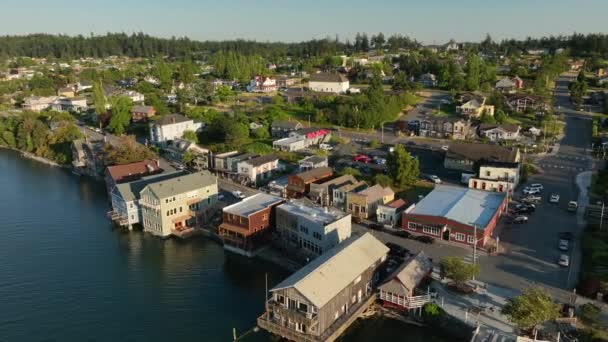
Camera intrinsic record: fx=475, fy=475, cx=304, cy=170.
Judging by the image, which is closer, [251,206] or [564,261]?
[564,261]

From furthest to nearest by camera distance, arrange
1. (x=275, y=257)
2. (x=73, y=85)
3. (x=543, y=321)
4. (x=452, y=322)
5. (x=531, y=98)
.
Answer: (x=73, y=85) < (x=531, y=98) < (x=275, y=257) < (x=452, y=322) < (x=543, y=321)

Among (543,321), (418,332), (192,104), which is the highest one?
(192,104)

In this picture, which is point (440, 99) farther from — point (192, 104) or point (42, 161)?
point (42, 161)

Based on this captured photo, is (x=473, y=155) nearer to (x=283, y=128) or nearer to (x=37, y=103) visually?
(x=283, y=128)

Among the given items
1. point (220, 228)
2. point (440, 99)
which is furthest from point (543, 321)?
point (440, 99)

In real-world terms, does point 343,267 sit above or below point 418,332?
above

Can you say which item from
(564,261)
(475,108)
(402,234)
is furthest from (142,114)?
(564,261)
